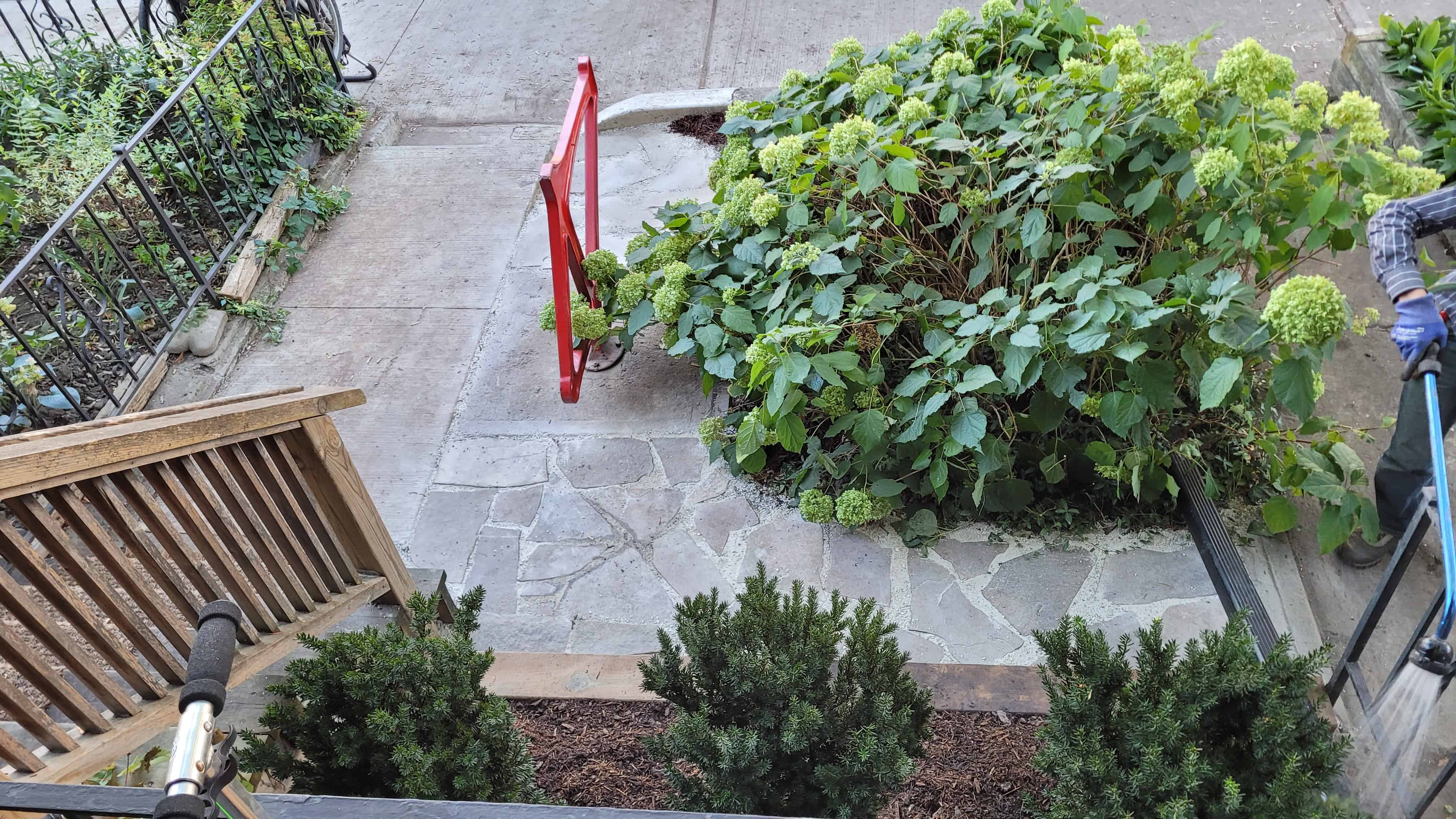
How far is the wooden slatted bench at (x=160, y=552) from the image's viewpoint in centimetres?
186

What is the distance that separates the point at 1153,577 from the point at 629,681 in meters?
1.98

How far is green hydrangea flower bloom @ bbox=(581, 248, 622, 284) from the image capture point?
14.5 feet

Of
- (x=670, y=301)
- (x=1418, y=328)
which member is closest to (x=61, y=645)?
(x=670, y=301)

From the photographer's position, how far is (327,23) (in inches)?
275

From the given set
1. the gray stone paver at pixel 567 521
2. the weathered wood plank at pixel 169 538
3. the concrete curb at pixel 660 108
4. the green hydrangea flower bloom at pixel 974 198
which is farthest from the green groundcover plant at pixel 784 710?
the concrete curb at pixel 660 108

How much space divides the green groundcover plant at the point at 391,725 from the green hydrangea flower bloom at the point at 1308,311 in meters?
2.19

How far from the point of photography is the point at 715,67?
698cm

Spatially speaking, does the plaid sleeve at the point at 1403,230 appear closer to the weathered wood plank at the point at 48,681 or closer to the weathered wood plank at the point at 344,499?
the weathered wood plank at the point at 344,499

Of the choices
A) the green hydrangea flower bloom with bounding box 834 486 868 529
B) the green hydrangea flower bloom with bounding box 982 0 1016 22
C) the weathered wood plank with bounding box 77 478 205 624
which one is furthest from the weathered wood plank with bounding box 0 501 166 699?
the green hydrangea flower bloom with bounding box 982 0 1016 22

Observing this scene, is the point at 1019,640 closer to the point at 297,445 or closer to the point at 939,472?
the point at 939,472

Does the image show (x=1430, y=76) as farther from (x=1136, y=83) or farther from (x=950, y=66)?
(x=1136, y=83)

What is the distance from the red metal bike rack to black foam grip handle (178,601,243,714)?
2.77 meters

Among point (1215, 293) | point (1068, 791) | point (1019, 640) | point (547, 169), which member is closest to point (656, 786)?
point (1068, 791)

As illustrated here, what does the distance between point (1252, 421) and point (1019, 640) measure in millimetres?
1311
